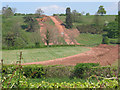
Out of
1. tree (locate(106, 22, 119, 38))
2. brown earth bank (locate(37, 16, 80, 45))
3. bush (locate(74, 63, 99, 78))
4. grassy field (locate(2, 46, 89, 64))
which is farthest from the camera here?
tree (locate(106, 22, 119, 38))

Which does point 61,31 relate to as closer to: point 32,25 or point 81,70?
point 32,25

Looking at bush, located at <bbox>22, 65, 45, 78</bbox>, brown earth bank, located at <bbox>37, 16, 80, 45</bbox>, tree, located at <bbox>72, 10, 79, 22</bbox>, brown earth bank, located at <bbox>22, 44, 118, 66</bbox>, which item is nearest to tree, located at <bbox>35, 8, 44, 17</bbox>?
brown earth bank, located at <bbox>37, 16, 80, 45</bbox>

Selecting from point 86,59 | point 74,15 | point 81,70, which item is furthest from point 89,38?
point 81,70

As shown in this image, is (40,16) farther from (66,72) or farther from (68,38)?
(66,72)

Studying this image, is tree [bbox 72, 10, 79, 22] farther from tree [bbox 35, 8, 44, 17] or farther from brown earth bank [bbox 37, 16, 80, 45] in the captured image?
tree [bbox 35, 8, 44, 17]

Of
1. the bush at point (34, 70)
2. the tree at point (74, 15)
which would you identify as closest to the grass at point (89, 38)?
the tree at point (74, 15)

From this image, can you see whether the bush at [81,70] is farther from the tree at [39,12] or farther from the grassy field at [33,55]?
the tree at [39,12]

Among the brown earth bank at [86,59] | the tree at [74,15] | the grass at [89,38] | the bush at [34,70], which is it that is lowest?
the brown earth bank at [86,59]

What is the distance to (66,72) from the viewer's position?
4.79 metres

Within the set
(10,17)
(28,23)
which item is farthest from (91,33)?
(10,17)

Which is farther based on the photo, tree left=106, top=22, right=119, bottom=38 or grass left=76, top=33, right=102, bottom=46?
tree left=106, top=22, right=119, bottom=38

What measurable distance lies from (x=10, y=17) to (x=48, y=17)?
428 centimetres

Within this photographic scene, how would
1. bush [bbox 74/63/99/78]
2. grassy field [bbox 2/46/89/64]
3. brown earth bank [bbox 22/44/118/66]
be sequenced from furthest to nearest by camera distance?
grassy field [bbox 2/46/89/64] → brown earth bank [bbox 22/44/118/66] → bush [bbox 74/63/99/78]

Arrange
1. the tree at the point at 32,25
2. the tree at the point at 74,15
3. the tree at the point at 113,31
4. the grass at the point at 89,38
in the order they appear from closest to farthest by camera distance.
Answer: the grass at the point at 89,38, the tree at the point at 74,15, the tree at the point at 113,31, the tree at the point at 32,25
